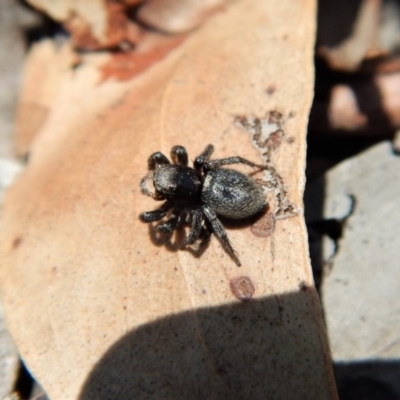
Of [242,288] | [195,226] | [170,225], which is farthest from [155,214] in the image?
[242,288]

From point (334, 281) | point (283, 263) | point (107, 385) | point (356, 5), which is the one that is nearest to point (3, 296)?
point (107, 385)

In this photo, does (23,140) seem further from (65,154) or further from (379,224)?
(379,224)

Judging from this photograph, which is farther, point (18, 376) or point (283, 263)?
point (18, 376)

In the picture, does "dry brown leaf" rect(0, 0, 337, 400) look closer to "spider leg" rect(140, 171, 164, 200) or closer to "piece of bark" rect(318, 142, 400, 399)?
"spider leg" rect(140, 171, 164, 200)

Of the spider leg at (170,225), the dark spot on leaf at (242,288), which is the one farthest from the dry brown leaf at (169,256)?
the spider leg at (170,225)

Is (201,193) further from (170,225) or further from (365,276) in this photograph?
(365,276)
